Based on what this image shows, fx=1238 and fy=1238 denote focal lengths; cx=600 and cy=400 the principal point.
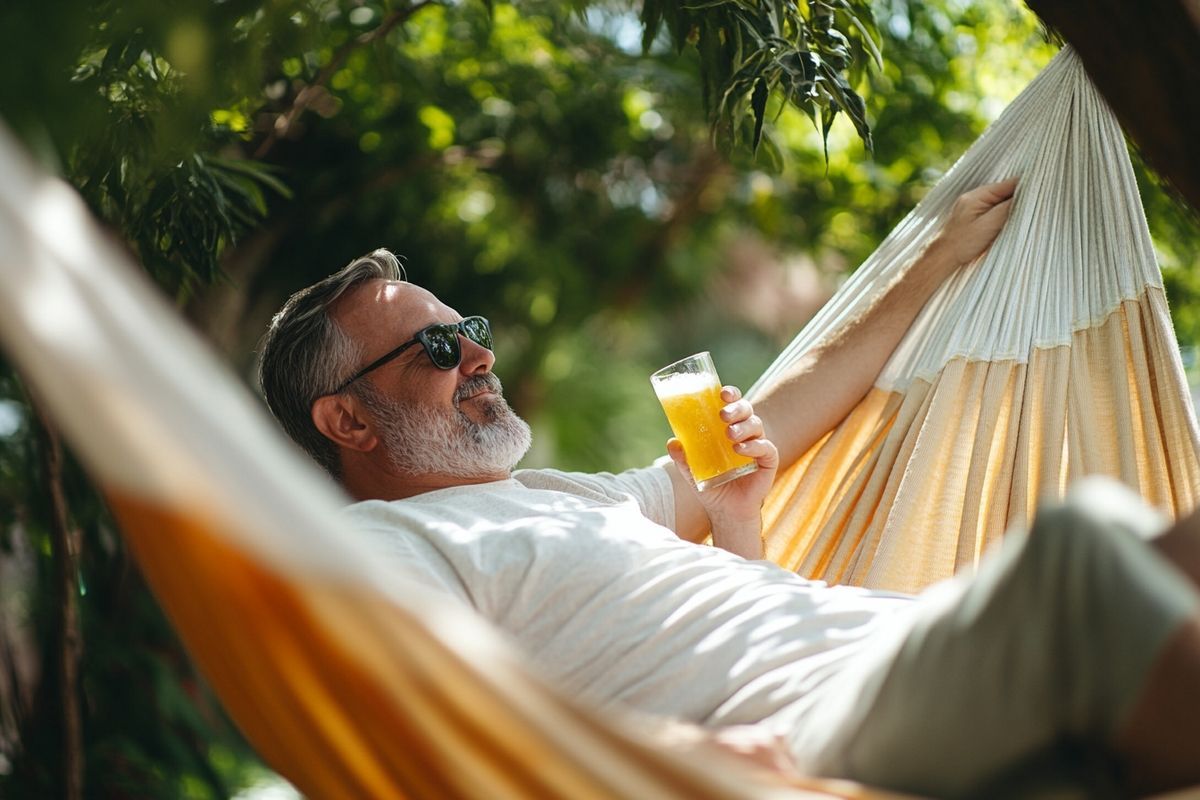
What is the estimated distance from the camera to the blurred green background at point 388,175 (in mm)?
2141

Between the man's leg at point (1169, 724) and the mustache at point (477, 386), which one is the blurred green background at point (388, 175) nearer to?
the mustache at point (477, 386)

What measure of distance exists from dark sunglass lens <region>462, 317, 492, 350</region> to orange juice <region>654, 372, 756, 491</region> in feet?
1.43

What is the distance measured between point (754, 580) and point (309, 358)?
3.42 ft

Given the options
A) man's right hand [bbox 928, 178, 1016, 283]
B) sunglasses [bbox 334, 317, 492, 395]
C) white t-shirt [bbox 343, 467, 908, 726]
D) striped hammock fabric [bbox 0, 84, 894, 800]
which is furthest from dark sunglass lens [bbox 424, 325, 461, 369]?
striped hammock fabric [bbox 0, 84, 894, 800]

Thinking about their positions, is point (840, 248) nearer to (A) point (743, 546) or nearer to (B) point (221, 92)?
(A) point (743, 546)

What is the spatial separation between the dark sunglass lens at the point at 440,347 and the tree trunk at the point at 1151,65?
1240mm

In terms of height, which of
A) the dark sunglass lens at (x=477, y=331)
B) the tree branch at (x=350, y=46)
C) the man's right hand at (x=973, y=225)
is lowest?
the man's right hand at (x=973, y=225)

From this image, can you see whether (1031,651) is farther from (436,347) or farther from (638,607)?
(436,347)

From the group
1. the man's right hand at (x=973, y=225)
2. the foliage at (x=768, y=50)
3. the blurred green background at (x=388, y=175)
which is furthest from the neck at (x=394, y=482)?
the man's right hand at (x=973, y=225)

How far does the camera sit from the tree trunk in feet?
4.74

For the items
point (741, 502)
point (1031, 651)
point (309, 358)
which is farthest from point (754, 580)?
point (309, 358)

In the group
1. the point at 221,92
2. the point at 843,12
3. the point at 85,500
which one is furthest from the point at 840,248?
the point at 221,92

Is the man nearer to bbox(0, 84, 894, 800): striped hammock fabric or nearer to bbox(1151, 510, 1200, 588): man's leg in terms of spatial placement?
bbox(1151, 510, 1200, 588): man's leg

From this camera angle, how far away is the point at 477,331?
243cm
